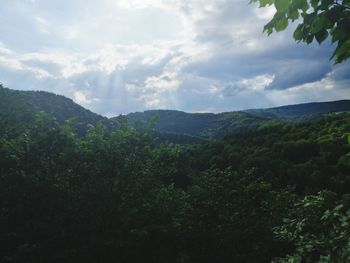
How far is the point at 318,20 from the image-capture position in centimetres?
393

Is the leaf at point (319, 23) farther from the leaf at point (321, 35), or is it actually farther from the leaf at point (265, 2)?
the leaf at point (265, 2)

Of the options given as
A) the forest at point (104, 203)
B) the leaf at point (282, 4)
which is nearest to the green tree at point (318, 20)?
the leaf at point (282, 4)

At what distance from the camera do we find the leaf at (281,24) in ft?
13.9

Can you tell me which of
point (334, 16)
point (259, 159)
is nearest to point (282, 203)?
point (334, 16)

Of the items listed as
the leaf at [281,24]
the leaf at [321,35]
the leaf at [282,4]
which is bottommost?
the leaf at [321,35]

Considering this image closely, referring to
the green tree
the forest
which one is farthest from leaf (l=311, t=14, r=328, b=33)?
the forest

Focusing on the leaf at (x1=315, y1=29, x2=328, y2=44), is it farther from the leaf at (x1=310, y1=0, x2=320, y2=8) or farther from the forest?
the forest

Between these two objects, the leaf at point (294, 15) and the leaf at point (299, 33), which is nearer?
the leaf at point (294, 15)

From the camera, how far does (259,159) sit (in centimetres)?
10800

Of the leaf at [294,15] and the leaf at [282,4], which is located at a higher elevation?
the leaf at [282,4]

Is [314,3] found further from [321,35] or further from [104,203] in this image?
[104,203]

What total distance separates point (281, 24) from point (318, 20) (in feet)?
1.44

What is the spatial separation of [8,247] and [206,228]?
12.9m

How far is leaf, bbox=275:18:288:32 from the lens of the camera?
13.9ft
